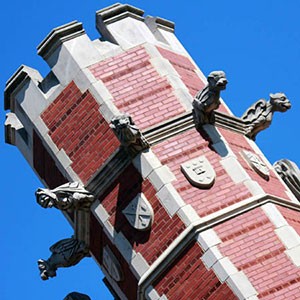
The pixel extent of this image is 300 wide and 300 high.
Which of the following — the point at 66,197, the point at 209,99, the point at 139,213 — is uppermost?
the point at 66,197

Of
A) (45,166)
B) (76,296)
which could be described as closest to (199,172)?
(76,296)

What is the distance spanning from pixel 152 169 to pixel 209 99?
1451mm

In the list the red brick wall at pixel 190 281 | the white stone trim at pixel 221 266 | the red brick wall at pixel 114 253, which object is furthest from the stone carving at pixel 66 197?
the white stone trim at pixel 221 266

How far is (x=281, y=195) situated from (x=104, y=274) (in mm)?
3318

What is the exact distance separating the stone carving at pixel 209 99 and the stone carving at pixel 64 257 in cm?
297

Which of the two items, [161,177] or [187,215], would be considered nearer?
[187,215]

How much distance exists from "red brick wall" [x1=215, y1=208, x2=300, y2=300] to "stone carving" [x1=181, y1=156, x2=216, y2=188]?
2.84 ft

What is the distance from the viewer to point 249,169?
105 feet

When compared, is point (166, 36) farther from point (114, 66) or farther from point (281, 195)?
point (281, 195)

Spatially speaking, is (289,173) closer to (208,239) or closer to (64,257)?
(208,239)

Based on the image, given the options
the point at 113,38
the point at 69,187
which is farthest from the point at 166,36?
the point at 69,187

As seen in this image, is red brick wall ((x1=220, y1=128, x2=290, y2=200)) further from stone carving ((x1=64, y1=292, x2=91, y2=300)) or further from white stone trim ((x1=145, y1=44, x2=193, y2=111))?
stone carving ((x1=64, y1=292, x2=91, y2=300))

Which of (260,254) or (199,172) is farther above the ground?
(199,172)

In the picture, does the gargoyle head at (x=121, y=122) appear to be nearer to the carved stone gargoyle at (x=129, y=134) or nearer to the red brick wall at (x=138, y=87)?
the carved stone gargoyle at (x=129, y=134)
